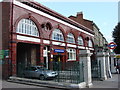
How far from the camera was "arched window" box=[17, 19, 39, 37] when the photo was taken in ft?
60.3

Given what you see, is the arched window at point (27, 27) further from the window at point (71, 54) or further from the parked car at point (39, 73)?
the window at point (71, 54)

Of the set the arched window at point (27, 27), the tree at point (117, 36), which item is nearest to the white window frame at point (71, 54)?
the arched window at point (27, 27)

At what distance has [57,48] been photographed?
24.7 m

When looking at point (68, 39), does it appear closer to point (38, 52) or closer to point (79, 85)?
point (38, 52)

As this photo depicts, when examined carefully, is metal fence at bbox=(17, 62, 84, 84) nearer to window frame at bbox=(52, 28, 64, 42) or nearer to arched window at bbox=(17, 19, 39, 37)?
arched window at bbox=(17, 19, 39, 37)

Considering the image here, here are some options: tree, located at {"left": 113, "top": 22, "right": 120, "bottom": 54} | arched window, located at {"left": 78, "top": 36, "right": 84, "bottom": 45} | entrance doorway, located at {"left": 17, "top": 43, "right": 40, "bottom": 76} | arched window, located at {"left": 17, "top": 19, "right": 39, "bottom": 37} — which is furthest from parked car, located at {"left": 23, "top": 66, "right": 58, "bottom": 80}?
tree, located at {"left": 113, "top": 22, "right": 120, "bottom": 54}

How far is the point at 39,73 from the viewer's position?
14727mm

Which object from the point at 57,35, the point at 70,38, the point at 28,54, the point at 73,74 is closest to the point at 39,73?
the point at 73,74

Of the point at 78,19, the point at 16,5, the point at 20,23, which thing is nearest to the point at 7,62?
the point at 20,23

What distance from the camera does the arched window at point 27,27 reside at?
60.3ft

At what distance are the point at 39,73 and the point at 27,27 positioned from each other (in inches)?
296

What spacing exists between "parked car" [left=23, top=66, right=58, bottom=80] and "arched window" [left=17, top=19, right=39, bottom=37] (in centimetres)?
543

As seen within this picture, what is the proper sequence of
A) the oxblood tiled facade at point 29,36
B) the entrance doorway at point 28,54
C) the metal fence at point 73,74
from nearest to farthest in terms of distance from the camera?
the metal fence at point 73,74
the oxblood tiled facade at point 29,36
the entrance doorway at point 28,54

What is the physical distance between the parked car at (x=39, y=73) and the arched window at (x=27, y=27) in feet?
17.8
